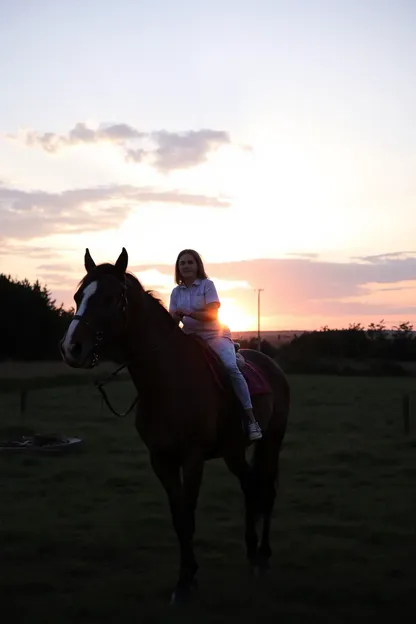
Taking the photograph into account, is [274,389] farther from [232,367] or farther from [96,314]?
[96,314]

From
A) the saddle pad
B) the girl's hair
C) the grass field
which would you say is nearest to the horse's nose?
the girl's hair

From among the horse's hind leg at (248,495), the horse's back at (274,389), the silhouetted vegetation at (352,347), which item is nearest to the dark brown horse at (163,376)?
the horse's hind leg at (248,495)

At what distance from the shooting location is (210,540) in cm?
724

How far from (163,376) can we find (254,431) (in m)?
1.19

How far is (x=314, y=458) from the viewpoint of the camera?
12867 millimetres

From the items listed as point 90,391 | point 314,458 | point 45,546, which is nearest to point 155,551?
point 45,546

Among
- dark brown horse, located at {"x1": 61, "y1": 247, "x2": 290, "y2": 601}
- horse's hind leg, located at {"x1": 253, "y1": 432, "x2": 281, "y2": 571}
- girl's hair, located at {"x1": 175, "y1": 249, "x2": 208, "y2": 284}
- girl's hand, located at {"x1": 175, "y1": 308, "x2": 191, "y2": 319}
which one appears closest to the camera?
dark brown horse, located at {"x1": 61, "y1": 247, "x2": 290, "y2": 601}

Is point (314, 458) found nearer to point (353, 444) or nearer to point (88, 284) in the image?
point (353, 444)

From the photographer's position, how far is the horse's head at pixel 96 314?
4719 mm

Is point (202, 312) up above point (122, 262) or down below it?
below

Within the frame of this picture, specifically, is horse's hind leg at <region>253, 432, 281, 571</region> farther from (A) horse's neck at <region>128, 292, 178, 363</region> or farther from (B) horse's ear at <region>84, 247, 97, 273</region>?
(B) horse's ear at <region>84, 247, 97, 273</region>

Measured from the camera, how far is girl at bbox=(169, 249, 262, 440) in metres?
5.99

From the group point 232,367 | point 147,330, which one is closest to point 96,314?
point 147,330

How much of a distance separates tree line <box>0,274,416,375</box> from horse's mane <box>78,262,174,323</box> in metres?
41.1
